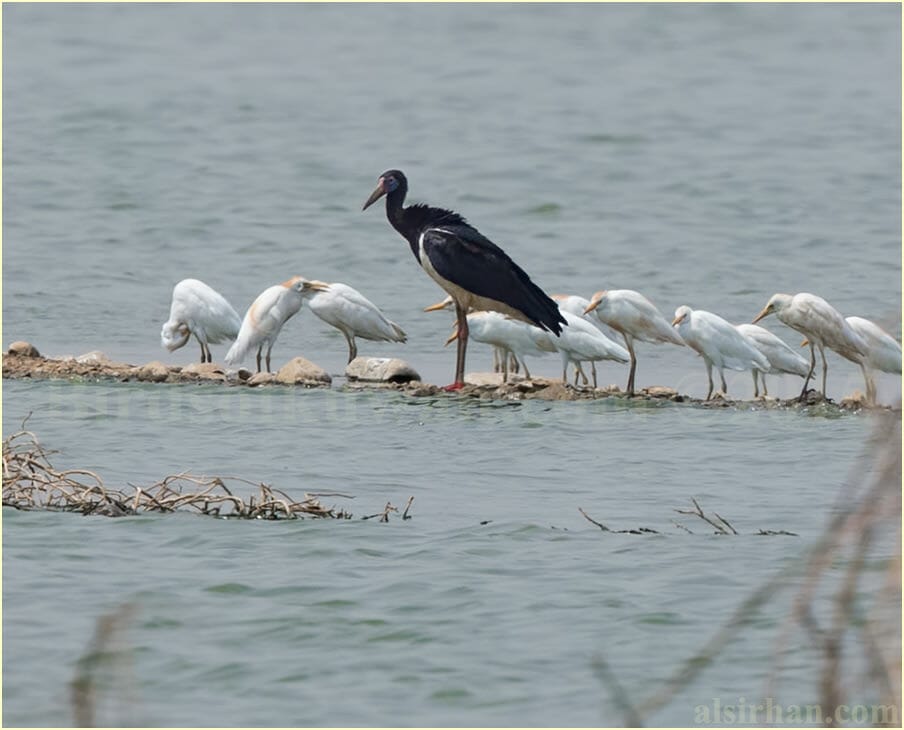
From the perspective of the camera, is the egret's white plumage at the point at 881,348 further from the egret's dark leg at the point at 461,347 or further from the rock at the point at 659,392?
the egret's dark leg at the point at 461,347

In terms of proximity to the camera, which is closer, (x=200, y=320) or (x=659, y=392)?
(x=659, y=392)

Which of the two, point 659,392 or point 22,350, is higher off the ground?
point 22,350

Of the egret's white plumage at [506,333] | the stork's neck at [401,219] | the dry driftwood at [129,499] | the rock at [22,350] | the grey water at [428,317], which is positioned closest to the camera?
the grey water at [428,317]

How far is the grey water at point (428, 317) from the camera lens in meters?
6.66

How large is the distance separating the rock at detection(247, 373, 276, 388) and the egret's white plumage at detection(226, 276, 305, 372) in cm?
54

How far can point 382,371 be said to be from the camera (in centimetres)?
1295

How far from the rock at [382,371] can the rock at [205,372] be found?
0.90 meters

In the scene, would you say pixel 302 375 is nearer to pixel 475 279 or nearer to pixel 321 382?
pixel 321 382

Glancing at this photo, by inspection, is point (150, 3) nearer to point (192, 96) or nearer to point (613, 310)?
point (192, 96)

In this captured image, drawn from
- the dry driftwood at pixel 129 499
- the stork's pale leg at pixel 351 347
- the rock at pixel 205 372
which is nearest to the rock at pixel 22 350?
the rock at pixel 205 372

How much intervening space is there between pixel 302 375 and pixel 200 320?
53.4 inches

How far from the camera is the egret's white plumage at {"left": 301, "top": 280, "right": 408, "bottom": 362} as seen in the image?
1362 cm

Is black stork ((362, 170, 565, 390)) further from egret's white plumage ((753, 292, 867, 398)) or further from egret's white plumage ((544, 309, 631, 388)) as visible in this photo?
egret's white plumage ((753, 292, 867, 398))

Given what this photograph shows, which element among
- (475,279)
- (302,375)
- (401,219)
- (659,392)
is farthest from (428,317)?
(659,392)
